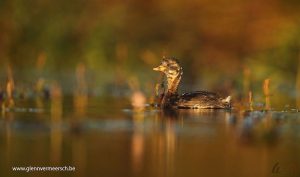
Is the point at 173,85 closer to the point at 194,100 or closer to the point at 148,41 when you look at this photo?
the point at 194,100

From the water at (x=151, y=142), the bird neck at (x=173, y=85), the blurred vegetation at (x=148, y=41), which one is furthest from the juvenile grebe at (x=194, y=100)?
the blurred vegetation at (x=148, y=41)

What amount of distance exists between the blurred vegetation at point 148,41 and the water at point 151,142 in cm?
648

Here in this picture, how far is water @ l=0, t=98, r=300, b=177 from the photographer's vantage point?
10.5 meters

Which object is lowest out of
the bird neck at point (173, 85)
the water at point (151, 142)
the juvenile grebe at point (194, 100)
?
the water at point (151, 142)

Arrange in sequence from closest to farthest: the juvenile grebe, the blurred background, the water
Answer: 1. the water
2. the blurred background
3. the juvenile grebe

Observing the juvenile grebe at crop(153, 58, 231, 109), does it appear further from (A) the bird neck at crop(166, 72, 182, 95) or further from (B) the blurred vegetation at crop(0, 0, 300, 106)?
(B) the blurred vegetation at crop(0, 0, 300, 106)

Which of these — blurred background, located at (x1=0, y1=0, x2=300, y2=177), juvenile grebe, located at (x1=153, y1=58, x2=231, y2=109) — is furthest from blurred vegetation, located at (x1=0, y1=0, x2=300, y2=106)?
juvenile grebe, located at (x1=153, y1=58, x2=231, y2=109)

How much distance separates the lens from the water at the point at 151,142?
10.5 m

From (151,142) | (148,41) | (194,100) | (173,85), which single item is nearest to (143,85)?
(148,41)

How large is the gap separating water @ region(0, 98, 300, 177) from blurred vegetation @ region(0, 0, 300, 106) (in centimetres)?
648

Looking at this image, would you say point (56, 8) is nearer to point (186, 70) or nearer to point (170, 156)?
point (186, 70)

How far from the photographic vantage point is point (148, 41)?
26016mm

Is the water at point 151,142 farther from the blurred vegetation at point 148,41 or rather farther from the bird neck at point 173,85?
the blurred vegetation at point 148,41

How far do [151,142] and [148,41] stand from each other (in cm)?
1402
